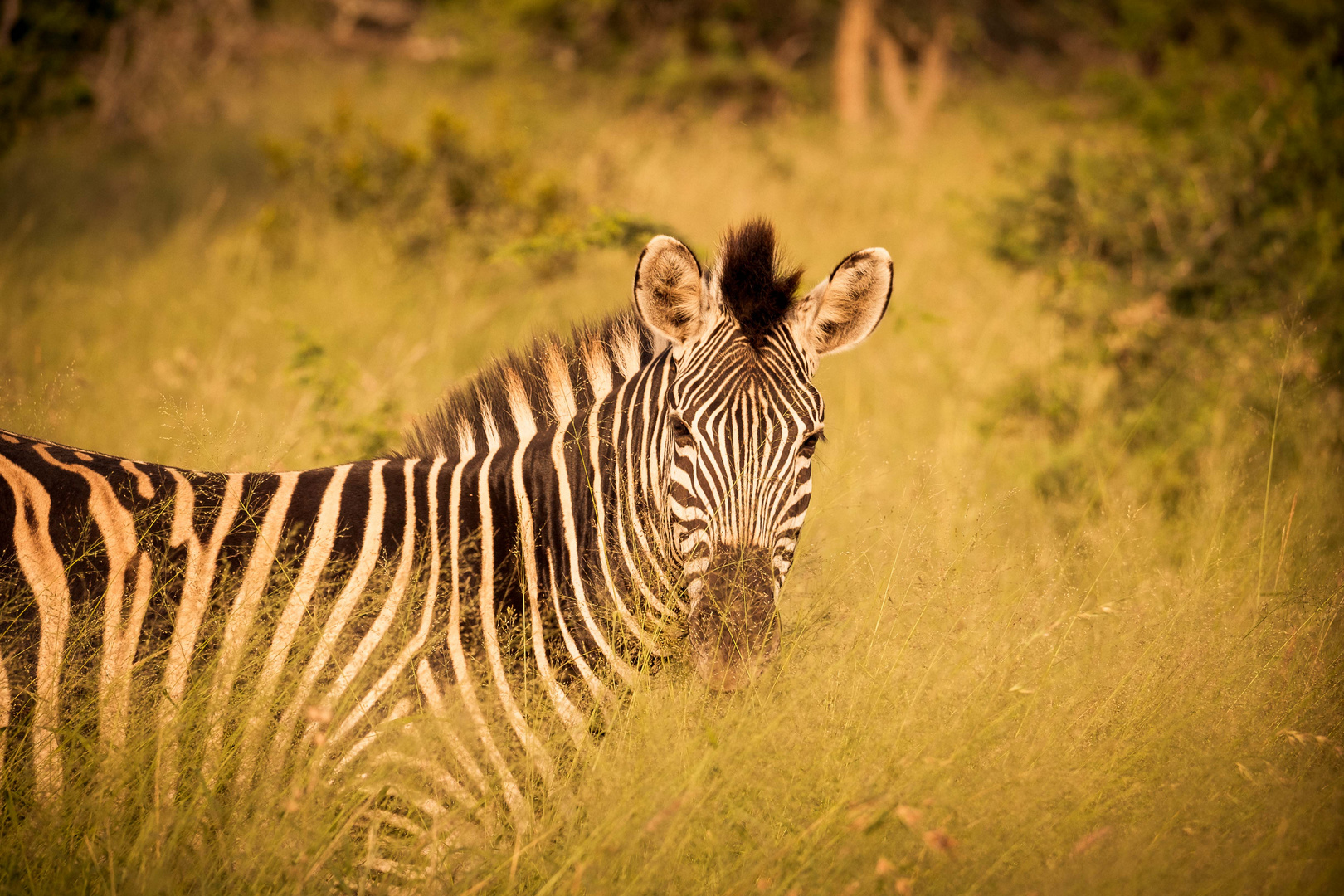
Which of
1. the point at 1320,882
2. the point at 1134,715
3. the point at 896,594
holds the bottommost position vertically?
the point at 1320,882

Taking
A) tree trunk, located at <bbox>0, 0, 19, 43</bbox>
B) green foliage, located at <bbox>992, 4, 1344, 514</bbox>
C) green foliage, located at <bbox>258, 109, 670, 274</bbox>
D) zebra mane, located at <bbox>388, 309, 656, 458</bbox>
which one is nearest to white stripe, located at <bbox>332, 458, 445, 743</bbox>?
zebra mane, located at <bbox>388, 309, 656, 458</bbox>

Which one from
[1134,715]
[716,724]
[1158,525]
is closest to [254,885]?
[716,724]

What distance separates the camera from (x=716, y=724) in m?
2.56

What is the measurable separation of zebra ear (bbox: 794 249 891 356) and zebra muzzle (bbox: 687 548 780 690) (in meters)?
0.73

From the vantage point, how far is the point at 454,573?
2619 millimetres

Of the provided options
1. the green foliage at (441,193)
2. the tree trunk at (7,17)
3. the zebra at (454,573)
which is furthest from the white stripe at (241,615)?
the tree trunk at (7,17)

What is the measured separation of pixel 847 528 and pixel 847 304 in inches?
76.7

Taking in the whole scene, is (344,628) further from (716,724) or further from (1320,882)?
(1320,882)

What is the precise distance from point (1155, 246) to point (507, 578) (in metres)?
6.69

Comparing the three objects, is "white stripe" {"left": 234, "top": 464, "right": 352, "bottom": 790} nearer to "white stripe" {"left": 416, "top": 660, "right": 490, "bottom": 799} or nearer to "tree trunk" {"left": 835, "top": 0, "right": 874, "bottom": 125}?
"white stripe" {"left": 416, "top": 660, "right": 490, "bottom": 799}

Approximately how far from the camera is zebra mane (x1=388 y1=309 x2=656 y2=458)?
3.04 meters

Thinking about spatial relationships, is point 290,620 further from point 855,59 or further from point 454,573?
point 855,59

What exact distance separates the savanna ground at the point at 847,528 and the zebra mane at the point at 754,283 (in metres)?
0.35

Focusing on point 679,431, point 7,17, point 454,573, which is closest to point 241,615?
point 454,573
